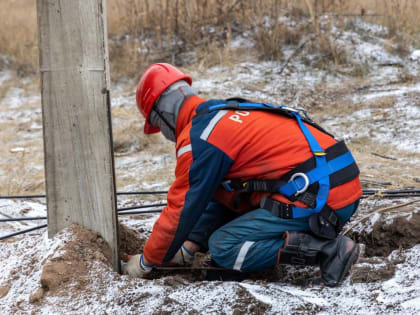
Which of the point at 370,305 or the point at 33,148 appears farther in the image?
the point at 33,148

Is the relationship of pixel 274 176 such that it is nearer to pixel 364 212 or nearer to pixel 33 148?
pixel 364 212

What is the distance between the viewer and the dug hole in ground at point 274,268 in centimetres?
210

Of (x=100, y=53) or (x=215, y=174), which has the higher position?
A: (x=100, y=53)

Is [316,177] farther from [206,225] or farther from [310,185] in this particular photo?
[206,225]

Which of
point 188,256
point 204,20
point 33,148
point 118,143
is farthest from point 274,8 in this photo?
point 188,256

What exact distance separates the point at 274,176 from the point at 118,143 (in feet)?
13.8

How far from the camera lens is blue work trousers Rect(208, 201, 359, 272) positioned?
239 cm

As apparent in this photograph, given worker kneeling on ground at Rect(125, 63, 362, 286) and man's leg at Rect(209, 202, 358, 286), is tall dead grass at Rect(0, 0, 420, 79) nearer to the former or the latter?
worker kneeling on ground at Rect(125, 63, 362, 286)

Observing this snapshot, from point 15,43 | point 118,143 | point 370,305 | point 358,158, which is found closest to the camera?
point 370,305

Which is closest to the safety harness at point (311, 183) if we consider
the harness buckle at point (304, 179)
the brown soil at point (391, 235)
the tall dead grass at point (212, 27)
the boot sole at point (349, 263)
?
the harness buckle at point (304, 179)

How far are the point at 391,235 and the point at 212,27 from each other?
21.1 ft

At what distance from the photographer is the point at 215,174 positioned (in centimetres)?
226

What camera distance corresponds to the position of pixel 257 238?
2.42 metres

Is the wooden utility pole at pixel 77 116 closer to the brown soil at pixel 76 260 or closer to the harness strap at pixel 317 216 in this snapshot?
the brown soil at pixel 76 260
